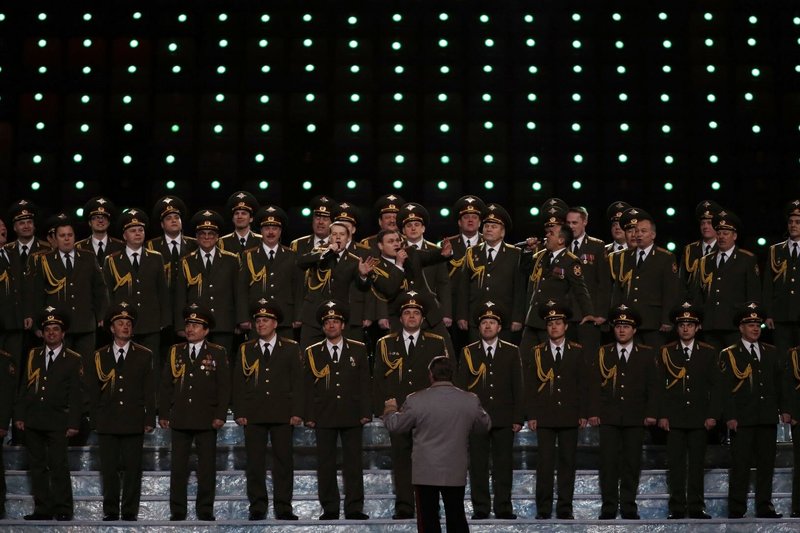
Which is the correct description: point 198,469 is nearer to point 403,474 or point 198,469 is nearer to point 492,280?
point 403,474

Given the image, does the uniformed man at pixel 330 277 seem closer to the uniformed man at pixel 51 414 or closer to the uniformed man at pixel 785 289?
the uniformed man at pixel 51 414

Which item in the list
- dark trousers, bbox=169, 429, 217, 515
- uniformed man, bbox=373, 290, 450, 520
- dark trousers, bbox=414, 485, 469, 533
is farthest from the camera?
uniformed man, bbox=373, 290, 450, 520

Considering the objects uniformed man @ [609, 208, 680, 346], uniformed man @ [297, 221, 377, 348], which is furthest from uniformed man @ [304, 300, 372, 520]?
uniformed man @ [609, 208, 680, 346]

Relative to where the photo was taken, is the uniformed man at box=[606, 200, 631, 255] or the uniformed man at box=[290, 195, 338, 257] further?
the uniformed man at box=[606, 200, 631, 255]

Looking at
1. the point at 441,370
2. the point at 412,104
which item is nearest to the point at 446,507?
the point at 441,370

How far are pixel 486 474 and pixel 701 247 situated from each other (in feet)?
8.41

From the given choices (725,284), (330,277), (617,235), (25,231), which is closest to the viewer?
(330,277)

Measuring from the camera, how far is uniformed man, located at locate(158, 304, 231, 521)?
738cm

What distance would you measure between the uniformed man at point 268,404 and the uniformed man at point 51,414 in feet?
3.03

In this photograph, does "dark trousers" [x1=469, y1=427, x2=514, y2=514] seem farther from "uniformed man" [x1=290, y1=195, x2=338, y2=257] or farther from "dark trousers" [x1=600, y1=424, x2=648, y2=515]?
"uniformed man" [x1=290, y1=195, x2=338, y2=257]

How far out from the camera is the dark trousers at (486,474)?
7.43 m

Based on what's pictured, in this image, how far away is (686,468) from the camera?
760cm

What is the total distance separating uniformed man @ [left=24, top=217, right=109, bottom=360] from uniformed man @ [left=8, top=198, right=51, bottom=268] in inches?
10.6

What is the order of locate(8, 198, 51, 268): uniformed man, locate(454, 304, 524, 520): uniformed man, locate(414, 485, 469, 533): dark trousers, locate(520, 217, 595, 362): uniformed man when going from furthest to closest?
locate(8, 198, 51, 268): uniformed man → locate(520, 217, 595, 362): uniformed man → locate(454, 304, 524, 520): uniformed man → locate(414, 485, 469, 533): dark trousers
